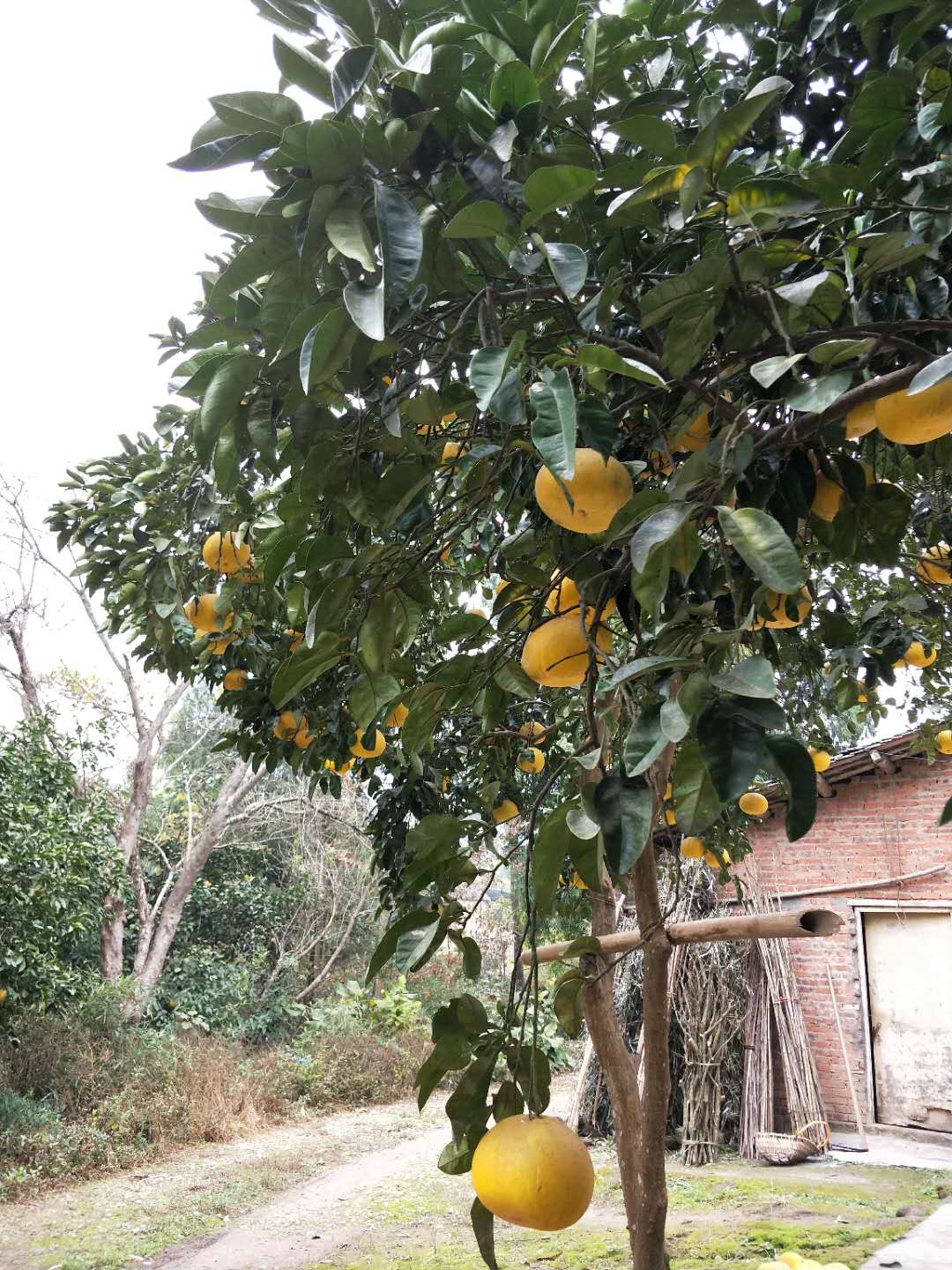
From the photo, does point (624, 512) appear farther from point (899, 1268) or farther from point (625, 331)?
point (899, 1268)

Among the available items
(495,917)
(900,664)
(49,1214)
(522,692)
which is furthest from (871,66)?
(495,917)

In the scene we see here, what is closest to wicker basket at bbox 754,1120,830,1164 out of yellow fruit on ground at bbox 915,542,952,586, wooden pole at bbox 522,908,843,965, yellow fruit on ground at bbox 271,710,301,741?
yellow fruit on ground at bbox 271,710,301,741

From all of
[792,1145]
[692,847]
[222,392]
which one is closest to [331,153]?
[222,392]

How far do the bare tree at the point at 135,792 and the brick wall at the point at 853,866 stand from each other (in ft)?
17.5

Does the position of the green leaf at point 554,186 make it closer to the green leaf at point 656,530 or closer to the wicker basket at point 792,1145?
the green leaf at point 656,530

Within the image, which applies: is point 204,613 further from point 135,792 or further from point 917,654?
point 135,792

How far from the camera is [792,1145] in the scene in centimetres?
640

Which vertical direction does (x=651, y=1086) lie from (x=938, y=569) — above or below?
below

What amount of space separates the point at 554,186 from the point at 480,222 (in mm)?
59

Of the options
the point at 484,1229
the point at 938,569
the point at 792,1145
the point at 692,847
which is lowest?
the point at 792,1145

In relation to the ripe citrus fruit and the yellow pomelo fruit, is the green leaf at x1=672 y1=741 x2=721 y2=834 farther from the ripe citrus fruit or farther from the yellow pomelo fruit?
the yellow pomelo fruit

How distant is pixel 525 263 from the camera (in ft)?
2.31

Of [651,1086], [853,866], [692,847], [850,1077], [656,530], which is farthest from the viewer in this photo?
[853,866]

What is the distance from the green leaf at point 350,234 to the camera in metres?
0.64
